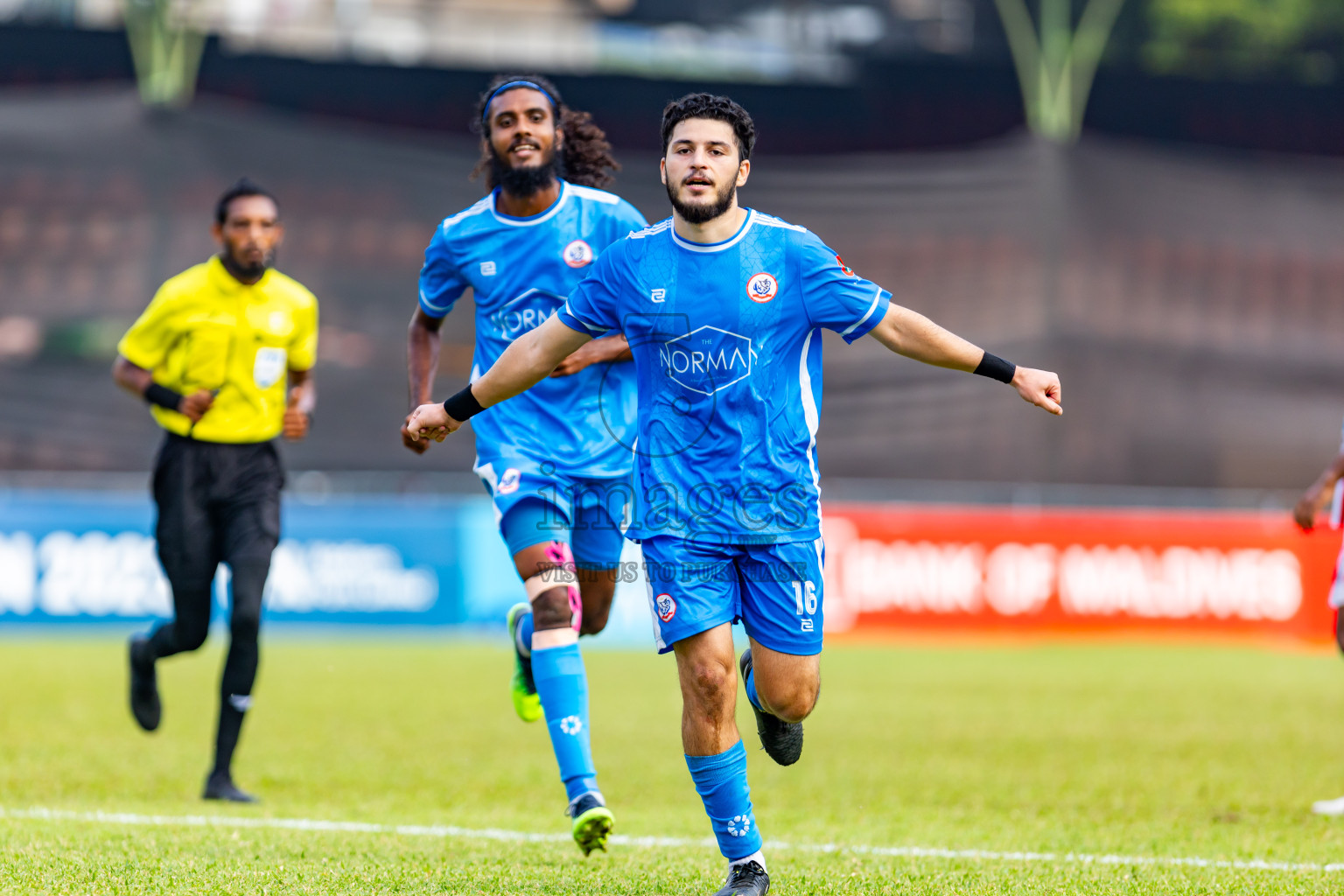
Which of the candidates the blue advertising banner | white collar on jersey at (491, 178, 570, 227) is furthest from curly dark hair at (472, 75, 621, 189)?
the blue advertising banner

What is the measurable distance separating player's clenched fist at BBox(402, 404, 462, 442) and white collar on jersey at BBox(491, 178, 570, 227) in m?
1.22

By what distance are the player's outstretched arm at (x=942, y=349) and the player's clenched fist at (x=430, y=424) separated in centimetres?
140

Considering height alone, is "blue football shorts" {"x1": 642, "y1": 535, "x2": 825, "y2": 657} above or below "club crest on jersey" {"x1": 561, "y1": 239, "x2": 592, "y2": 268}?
below

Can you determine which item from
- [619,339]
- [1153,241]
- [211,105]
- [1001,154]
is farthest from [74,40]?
[619,339]

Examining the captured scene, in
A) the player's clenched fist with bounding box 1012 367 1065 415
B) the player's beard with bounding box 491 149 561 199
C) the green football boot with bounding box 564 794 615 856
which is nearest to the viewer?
the player's clenched fist with bounding box 1012 367 1065 415

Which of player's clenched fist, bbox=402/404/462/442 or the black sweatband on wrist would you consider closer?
the black sweatband on wrist

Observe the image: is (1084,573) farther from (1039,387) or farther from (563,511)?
(1039,387)

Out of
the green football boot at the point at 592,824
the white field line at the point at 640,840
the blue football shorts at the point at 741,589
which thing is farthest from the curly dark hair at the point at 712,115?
the white field line at the point at 640,840

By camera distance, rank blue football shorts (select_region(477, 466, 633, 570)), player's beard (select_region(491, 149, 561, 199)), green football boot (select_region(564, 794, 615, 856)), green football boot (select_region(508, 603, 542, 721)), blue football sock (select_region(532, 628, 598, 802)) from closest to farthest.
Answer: green football boot (select_region(564, 794, 615, 856)), blue football sock (select_region(532, 628, 598, 802)), blue football shorts (select_region(477, 466, 633, 570)), player's beard (select_region(491, 149, 561, 199)), green football boot (select_region(508, 603, 542, 721))

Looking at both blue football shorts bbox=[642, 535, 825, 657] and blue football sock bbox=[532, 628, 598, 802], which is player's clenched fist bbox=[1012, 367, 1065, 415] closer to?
blue football shorts bbox=[642, 535, 825, 657]

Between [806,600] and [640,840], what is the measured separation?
1.63m

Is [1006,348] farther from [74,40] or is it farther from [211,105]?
[74,40]

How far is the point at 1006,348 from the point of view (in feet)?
58.7

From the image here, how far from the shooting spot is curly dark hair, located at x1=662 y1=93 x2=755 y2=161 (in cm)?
482
